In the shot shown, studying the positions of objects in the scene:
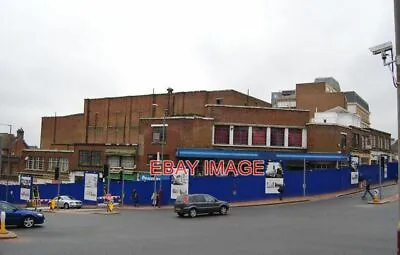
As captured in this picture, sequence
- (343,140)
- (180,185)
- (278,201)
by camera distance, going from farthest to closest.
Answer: (343,140) < (180,185) < (278,201)

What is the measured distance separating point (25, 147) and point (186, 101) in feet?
113

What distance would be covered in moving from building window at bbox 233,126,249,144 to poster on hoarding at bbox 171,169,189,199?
15.9 m

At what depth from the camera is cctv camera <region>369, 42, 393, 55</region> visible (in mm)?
10461

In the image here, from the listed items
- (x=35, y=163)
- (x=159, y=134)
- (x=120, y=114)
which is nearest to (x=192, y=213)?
(x=159, y=134)

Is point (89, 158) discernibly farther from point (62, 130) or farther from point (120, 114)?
point (62, 130)

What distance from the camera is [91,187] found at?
5025 centimetres

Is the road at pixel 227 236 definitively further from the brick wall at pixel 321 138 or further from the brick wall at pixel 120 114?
the brick wall at pixel 120 114

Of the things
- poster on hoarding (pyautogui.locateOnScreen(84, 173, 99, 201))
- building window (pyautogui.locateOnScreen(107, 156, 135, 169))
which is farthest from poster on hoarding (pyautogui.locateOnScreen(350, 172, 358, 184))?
building window (pyautogui.locateOnScreen(107, 156, 135, 169))

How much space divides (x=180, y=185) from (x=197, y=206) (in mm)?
11945

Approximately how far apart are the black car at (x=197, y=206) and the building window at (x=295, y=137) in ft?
95.3

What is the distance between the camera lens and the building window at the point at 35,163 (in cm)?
8124

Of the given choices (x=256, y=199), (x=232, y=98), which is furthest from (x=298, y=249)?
(x=232, y=98)

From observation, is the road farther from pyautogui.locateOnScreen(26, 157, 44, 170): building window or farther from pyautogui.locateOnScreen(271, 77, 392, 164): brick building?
pyautogui.locateOnScreen(26, 157, 44, 170): building window

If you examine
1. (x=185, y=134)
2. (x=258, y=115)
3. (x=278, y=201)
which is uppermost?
(x=258, y=115)
